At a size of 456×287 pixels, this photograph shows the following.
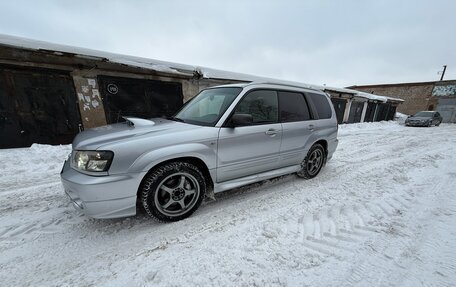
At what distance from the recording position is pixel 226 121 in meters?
2.58

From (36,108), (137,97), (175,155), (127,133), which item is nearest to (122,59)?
(137,97)

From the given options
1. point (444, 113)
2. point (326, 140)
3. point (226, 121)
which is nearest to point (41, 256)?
point (226, 121)

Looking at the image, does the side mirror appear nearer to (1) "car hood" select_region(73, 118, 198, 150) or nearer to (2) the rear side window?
(1) "car hood" select_region(73, 118, 198, 150)

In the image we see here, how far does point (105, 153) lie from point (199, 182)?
114cm

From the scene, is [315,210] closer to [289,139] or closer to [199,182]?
[289,139]

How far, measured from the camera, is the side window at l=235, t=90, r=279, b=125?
2828 millimetres

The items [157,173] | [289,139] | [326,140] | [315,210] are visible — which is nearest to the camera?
[157,173]

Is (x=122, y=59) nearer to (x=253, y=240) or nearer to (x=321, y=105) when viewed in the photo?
(x=321, y=105)

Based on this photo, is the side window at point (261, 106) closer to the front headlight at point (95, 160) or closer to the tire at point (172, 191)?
the tire at point (172, 191)

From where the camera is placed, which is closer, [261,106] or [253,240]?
[253,240]

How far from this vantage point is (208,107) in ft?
10.1

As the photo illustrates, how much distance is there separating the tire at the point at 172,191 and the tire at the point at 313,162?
222 centimetres

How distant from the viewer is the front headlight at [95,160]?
6.53 feet

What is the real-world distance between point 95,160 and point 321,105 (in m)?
4.04
